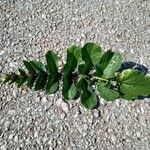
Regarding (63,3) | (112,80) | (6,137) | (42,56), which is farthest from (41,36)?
(6,137)

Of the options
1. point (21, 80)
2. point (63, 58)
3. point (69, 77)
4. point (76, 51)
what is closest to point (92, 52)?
point (76, 51)

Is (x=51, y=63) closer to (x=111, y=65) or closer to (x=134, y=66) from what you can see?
(x=111, y=65)

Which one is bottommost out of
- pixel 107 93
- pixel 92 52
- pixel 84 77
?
pixel 107 93

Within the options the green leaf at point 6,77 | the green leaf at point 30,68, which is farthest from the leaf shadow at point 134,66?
the green leaf at point 6,77

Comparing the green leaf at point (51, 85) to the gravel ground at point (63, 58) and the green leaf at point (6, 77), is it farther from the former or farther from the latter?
the green leaf at point (6, 77)

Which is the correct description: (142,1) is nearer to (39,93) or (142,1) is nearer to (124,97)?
(124,97)

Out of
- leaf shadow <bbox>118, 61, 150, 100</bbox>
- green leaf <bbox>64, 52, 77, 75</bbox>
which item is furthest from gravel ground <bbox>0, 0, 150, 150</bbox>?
green leaf <bbox>64, 52, 77, 75</bbox>

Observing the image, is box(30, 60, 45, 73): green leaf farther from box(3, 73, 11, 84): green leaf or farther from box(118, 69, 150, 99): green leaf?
box(118, 69, 150, 99): green leaf
